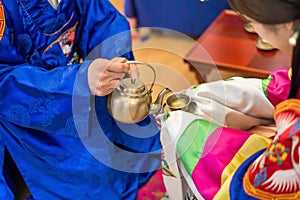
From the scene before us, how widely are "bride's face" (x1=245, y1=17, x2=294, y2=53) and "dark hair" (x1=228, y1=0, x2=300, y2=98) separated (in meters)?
0.01

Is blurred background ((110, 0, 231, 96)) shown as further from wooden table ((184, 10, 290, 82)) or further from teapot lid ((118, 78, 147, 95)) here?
teapot lid ((118, 78, 147, 95))

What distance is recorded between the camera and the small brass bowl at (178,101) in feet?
4.23

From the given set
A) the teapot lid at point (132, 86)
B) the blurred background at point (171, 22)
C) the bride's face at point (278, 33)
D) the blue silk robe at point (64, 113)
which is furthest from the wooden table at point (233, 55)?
the bride's face at point (278, 33)

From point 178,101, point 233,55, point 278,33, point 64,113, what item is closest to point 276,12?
point 278,33

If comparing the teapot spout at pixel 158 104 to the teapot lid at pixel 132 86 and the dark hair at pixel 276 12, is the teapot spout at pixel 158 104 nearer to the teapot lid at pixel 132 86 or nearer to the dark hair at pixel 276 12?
the teapot lid at pixel 132 86

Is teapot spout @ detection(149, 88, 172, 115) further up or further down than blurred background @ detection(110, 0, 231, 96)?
further up

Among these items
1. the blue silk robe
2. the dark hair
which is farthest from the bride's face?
the blue silk robe

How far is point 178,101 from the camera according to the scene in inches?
52.1

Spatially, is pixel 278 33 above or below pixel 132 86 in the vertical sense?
above

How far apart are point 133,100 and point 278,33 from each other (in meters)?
0.50

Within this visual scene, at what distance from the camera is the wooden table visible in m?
1.98

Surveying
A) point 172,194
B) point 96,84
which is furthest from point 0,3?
point 172,194

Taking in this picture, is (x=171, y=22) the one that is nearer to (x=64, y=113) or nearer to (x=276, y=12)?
(x=64, y=113)

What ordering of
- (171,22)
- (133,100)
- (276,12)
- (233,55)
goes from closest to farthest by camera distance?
(276,12) → (133,100) → (233,55) → (171,22)
